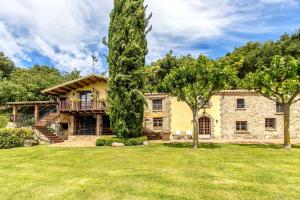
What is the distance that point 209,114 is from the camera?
2672 cm

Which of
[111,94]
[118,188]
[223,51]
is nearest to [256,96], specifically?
[111,94]

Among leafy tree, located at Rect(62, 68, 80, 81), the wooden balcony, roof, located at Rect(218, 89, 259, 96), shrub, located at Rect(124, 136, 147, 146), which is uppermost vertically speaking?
leafy tree, located at Rect(62, 68, 80, 81)

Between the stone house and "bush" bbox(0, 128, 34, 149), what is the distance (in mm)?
4439

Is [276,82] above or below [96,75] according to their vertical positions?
below

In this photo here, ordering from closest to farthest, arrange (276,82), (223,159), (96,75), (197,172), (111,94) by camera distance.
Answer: (197,172) → (223,159) → (276,82) → (111,94) → (96,75)

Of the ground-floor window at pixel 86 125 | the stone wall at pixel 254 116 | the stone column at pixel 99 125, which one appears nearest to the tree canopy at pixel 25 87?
the ground-floor window at pixel 86 125

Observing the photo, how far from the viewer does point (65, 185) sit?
8023 millimetres

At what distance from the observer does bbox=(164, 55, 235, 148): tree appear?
673 inches

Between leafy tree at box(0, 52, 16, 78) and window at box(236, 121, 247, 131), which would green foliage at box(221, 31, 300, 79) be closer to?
window at box(236, 121, 247, 131)

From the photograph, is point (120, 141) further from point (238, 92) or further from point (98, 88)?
point (238, 92)

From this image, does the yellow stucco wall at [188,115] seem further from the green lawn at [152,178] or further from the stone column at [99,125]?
the green lawn at [152,178]

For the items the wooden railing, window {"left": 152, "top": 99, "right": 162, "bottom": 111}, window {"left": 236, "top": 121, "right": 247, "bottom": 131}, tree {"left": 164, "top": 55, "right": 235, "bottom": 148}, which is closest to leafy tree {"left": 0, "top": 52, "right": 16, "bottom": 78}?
the wooden railing

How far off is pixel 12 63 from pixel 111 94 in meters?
33.1

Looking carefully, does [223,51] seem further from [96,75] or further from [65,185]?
[65,185]
